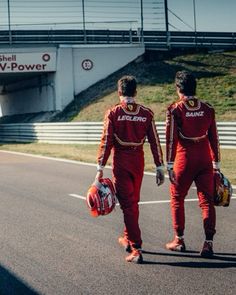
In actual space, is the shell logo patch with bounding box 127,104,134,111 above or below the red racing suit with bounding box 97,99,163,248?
above

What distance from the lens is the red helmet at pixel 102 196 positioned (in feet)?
21.5

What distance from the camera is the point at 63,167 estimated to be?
17062mm

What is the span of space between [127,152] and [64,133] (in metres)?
19.6

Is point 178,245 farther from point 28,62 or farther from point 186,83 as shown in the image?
point 28,62

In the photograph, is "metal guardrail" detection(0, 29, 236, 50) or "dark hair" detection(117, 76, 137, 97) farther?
"metal guardrail" detection(0, 29, 236, 50)

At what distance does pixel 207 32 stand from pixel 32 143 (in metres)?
18.0

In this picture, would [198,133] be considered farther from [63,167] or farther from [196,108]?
[63,167]

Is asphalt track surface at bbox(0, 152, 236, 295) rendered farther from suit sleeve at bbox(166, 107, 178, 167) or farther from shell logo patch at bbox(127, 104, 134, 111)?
shell logo patch at bbox(127, 104, 134, 111)

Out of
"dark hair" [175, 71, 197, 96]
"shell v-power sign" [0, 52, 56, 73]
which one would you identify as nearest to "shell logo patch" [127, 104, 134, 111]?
"dark hair" [175, 71, 197, 96]

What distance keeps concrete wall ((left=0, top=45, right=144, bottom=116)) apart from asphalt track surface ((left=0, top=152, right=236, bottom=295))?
2345cm

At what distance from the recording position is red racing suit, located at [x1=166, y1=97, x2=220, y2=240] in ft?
22.3

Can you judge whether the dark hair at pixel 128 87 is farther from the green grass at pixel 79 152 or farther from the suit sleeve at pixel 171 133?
the green grass at pixel 79 152

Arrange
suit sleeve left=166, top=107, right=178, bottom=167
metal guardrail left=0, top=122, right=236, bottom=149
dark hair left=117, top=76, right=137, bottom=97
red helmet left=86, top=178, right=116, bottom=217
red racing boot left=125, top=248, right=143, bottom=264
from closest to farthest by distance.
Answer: red racing boot left=125, top=248, right=143, bottom=264 < red helmet left=86, top=178, right=116, bottom=217 < dark hair left=117, top=76, right=137, bottom=97 < suit sleeve left=166, top=107, right=178, bottom=167 < metal guardrail left=0, top=122, right=236, bottom=149

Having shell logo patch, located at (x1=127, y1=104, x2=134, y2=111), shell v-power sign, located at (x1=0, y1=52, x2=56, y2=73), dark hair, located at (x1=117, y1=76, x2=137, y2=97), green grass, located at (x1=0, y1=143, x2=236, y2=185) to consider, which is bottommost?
green grass, located at (x1=0, y1=143, x2=236, y2=185)
